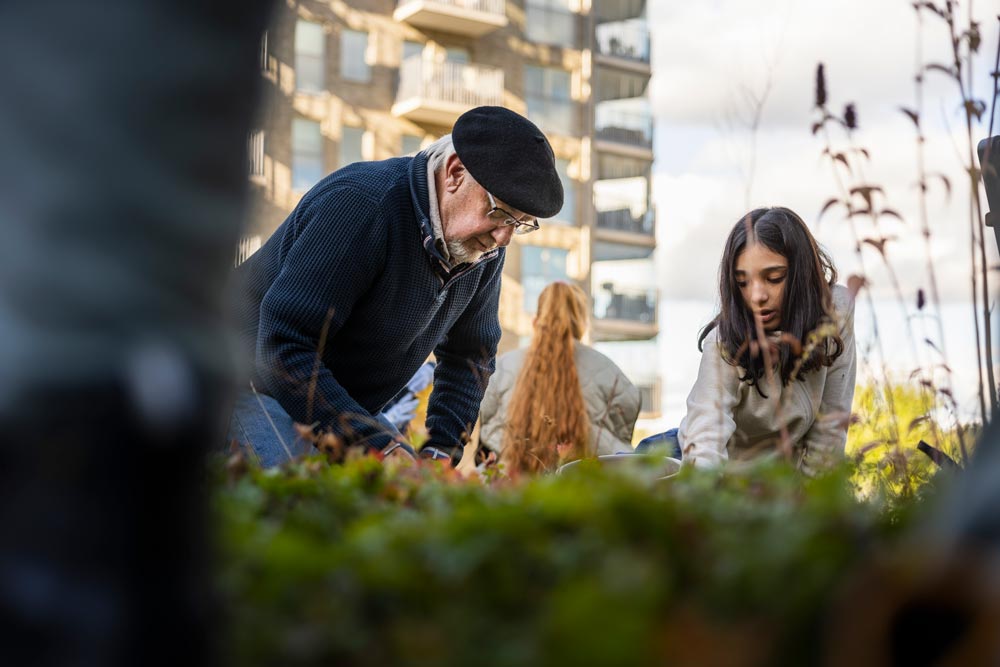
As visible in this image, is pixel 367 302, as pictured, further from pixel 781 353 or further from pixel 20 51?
pixel 20 51

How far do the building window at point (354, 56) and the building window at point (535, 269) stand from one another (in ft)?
18.1

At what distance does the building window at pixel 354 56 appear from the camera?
74.3 ft

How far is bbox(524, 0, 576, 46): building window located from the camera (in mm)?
25938

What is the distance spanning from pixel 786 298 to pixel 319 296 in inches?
62.8

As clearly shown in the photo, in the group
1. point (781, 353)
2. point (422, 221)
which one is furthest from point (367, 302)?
point (781, 353)

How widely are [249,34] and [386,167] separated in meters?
2.74

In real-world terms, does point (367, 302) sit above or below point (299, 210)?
below

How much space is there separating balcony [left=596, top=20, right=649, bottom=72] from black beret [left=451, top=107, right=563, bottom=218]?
25827mm

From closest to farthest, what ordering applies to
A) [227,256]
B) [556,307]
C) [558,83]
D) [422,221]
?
[227,256]
[422,221]
[556,307]
[558,83]

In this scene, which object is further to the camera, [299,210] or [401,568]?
[299,210]

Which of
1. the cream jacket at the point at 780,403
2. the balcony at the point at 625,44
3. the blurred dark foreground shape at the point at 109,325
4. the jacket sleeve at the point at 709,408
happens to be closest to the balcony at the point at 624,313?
the balcony at the point at 625,44

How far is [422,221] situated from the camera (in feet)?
10.9

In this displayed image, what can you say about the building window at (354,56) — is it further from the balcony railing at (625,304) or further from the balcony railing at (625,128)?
the balcony railing at (625,304)

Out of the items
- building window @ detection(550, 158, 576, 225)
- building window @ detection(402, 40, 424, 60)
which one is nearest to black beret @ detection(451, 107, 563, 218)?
building window @ detection(402, 40, 424, 60)
